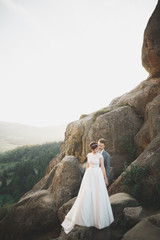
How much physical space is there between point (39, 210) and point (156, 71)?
684 inches

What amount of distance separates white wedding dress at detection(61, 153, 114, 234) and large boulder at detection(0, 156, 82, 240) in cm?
539

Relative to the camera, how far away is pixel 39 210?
433 inches

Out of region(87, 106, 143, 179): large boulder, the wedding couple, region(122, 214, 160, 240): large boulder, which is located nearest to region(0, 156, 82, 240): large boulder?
region(87, 106, 143, 179): large boulder

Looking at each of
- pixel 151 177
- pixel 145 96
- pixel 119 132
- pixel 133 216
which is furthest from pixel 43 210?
pixel 145 96

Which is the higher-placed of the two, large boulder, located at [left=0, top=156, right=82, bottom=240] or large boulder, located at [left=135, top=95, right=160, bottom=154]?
large boulder, located at [left=135, top=95, right=160, bottom=154]

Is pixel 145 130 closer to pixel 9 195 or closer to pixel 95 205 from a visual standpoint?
pixel 95 205

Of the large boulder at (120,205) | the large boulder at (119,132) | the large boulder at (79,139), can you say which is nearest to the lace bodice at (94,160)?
the large boulder at (120,205)

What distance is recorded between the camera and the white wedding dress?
228 inches

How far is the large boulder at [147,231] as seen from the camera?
14.1ft

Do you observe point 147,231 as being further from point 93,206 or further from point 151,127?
point 151,127

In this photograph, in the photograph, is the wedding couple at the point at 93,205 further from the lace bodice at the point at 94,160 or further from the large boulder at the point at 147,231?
the large boulder at the point at 147,231

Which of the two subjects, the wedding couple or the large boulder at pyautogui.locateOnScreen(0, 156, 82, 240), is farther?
the large boulder at pyautogui.locateOnScreen(0, 156, 82, 240)

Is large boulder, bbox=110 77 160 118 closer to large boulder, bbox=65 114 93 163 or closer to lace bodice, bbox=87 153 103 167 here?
large boulder, bbox=65 114 93 163

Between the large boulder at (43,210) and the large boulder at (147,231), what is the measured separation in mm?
7319
